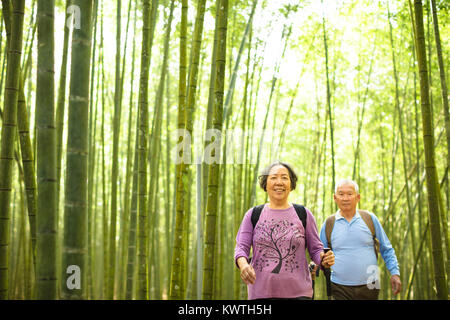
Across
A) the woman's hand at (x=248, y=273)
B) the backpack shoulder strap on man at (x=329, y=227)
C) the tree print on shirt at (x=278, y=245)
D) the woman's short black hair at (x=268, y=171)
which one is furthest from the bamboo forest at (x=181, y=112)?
the backpack shoulder strap on man at (x=329, y=227)

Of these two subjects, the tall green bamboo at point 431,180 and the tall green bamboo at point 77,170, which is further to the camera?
the tall green bamboo at point 431,180

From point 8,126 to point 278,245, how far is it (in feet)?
4.37

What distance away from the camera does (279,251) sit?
5.59 ft

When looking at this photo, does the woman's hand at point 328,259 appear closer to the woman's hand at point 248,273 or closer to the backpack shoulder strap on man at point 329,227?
the woman's hand at point 248,273

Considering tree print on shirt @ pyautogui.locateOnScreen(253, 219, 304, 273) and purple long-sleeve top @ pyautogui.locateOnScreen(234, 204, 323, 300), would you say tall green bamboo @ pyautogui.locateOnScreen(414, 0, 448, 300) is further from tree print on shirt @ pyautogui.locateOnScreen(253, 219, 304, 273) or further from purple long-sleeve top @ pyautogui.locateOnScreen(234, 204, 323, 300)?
tree print on shirt @ pyautogui.locateOnScreen(253, 219, 304, 273)

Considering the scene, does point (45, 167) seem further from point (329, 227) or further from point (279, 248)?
point (329, 227)

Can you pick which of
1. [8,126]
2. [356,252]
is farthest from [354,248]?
[8,126]

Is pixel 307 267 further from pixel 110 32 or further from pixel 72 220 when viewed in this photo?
pixel 110 32

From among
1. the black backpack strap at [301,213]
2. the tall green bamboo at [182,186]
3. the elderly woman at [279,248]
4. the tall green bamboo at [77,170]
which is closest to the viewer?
the tall green bamboo at [77,170]

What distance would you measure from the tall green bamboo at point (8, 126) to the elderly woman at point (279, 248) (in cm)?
112

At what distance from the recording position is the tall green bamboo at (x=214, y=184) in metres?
2.10

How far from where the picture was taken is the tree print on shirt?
5.57 ft
